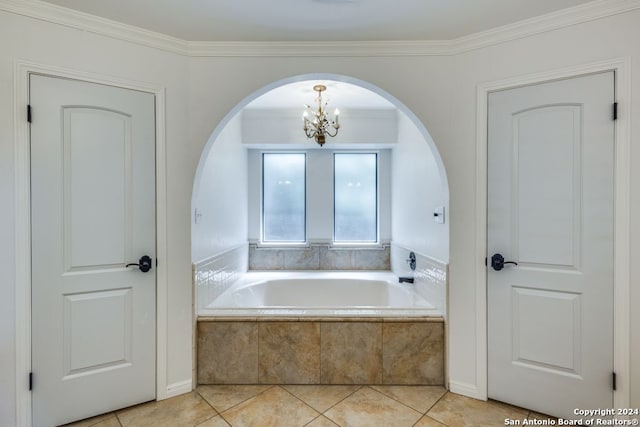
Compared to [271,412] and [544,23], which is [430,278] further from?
[544,23]

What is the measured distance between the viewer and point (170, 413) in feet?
5.65

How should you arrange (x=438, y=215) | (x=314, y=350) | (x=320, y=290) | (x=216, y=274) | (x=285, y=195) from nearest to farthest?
(x=314, y=350) → (x=438, y=215) → (x=216, y=274) → (x=320, y=290) → (x=285, y=195)

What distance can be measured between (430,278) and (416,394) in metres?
0.81

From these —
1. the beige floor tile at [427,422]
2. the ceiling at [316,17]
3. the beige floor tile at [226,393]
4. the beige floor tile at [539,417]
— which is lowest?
the beige floor tile at [226,393]

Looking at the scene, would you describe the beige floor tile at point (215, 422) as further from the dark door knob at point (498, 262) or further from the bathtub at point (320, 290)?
the dark door knob at point (498, 262)

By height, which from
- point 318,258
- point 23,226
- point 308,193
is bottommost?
point 318,258

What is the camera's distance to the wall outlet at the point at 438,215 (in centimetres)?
203

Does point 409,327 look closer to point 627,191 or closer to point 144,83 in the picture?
point 627,191

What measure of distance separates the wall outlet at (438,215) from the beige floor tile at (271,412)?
4.87 feet

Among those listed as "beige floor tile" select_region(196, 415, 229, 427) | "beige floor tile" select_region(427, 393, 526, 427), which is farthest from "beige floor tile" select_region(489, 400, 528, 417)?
"beige floor tile" select_region(196, 415, 229, 427)

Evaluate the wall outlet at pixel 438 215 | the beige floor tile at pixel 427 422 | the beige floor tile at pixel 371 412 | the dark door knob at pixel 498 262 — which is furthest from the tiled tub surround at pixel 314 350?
the wall outlet at pixel 438 215

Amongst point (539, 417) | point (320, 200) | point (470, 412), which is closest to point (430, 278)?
point (470, 412)
